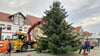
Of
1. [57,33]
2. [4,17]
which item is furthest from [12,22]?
[57,33]

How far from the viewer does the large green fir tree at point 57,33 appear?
744 inches

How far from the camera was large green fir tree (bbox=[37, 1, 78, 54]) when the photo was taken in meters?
18.9

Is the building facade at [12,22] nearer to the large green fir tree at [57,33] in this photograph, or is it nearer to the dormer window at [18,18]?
the dormer window at [18,18]

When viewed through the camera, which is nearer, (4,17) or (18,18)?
(4,17)

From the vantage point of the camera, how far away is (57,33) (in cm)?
1984

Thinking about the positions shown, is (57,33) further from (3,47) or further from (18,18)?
(18,18)

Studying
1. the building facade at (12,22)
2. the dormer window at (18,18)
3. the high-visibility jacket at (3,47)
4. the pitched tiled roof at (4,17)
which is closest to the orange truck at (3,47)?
the high-visibility jacket at (3,47)

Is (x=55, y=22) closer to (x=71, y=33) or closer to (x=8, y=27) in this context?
(x=71, y=33)

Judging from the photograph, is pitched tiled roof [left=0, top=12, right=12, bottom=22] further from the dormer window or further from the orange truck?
the orange truck

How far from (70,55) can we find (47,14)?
5.31 meters

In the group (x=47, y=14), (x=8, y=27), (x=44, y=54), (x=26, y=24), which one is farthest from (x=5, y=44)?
(x=26, y=24)

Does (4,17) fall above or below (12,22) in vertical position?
above

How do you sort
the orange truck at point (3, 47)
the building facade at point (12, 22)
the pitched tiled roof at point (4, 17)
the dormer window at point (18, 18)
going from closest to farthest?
the orange truck at point (3, 47) < the building facade at point (12, 22) < the pitched tiled roof at point (4, 17) < the dormer window at point (18, 18)

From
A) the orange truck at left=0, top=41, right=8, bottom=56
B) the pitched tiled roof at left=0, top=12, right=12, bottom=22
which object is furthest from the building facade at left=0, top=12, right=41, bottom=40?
the orange truck at left=0, top=41, right=8, bottom=56
